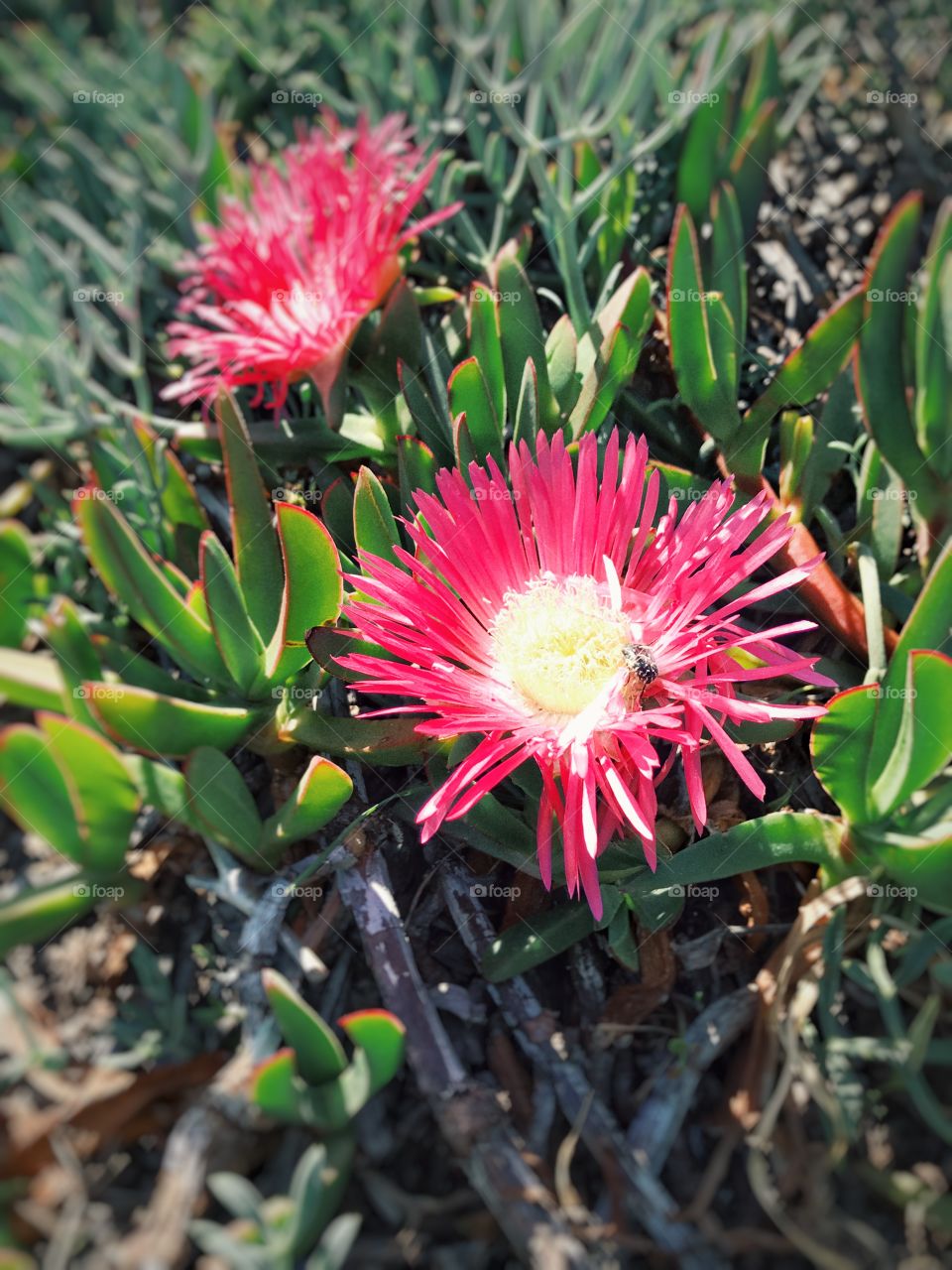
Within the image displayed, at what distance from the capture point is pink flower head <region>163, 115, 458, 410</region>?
1107 mm

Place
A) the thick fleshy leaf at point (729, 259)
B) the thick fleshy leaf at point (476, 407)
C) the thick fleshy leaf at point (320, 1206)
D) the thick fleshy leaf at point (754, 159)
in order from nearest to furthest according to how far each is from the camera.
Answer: the thick fleshy leaf at point (320, 1206), the thick fleshy leaf at point (476, 407), the thick fleshy leaf at point (729, 259), the thick fleshy leaf at point (754, 159)

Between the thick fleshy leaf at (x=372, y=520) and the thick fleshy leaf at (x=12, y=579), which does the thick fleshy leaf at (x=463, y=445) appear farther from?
the thick fleshy leaf at (x=12, y=579)

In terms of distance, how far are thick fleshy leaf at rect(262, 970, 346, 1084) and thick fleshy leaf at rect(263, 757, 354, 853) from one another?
0.14 m

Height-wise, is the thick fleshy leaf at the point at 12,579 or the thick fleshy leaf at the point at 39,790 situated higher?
the thick fleshy leaf at the point at 12,579

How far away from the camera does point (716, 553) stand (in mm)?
821

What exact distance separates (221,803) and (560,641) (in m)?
0.34

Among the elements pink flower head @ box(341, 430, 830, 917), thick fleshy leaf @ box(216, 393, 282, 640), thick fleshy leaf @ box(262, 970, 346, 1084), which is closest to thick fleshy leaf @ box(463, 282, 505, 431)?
pink flower head @ box(341, 430, 830, 917)

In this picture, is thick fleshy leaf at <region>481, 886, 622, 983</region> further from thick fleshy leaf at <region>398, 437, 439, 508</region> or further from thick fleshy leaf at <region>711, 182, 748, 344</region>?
thick fleshy leaf at <region>711, 182, 748, 344</region>

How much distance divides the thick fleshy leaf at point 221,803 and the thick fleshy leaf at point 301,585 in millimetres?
101

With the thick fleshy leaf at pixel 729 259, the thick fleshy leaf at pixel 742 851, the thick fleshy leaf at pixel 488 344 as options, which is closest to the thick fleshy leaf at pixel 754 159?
the thick fleshy leaf at pixel 729 259

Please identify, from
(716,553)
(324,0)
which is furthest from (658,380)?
(324,0)

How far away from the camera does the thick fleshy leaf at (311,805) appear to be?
83 centimetres

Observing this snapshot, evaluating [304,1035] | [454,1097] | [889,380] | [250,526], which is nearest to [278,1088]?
[304,1035]

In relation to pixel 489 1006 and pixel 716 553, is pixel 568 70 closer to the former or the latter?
pixel 716 553
